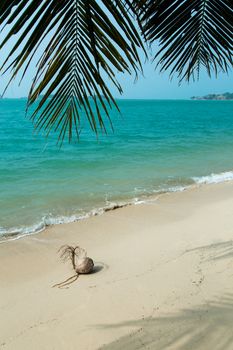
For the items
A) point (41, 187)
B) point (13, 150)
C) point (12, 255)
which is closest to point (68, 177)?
point (41, 187)

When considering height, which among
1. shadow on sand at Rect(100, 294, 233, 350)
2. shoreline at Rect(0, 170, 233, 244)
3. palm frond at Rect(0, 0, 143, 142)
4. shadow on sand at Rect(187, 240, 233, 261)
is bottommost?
shoreline at Rect(0, 170, 233, 244)

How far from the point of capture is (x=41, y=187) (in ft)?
42.5

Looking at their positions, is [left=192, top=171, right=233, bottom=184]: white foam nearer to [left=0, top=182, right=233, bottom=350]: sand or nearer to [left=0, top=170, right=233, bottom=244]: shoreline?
[left=0, top=170, right=233, bottom=244]: shoreline

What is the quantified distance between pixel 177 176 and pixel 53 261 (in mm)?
8510

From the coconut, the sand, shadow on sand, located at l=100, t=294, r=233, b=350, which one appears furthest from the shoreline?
shadow on sand, located at l=100, t=294, r=233, b=350

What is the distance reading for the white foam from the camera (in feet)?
43.8

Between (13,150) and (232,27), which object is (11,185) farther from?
(232,27)

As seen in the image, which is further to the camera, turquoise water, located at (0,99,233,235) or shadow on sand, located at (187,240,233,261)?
turquoise water, located at (0,99,233,235)

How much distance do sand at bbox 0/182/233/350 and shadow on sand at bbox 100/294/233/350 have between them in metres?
0.01

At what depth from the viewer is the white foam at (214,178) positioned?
13336 millimetres

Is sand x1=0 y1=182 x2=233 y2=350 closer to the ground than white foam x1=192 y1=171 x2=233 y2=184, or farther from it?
farther from it

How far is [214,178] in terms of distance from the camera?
45.7 ft

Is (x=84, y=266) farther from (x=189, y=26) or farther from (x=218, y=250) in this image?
(x=189, y=26)

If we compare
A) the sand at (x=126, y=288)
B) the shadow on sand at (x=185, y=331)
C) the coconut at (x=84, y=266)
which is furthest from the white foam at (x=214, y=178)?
the shadow on sand at (x=185, y=331)
